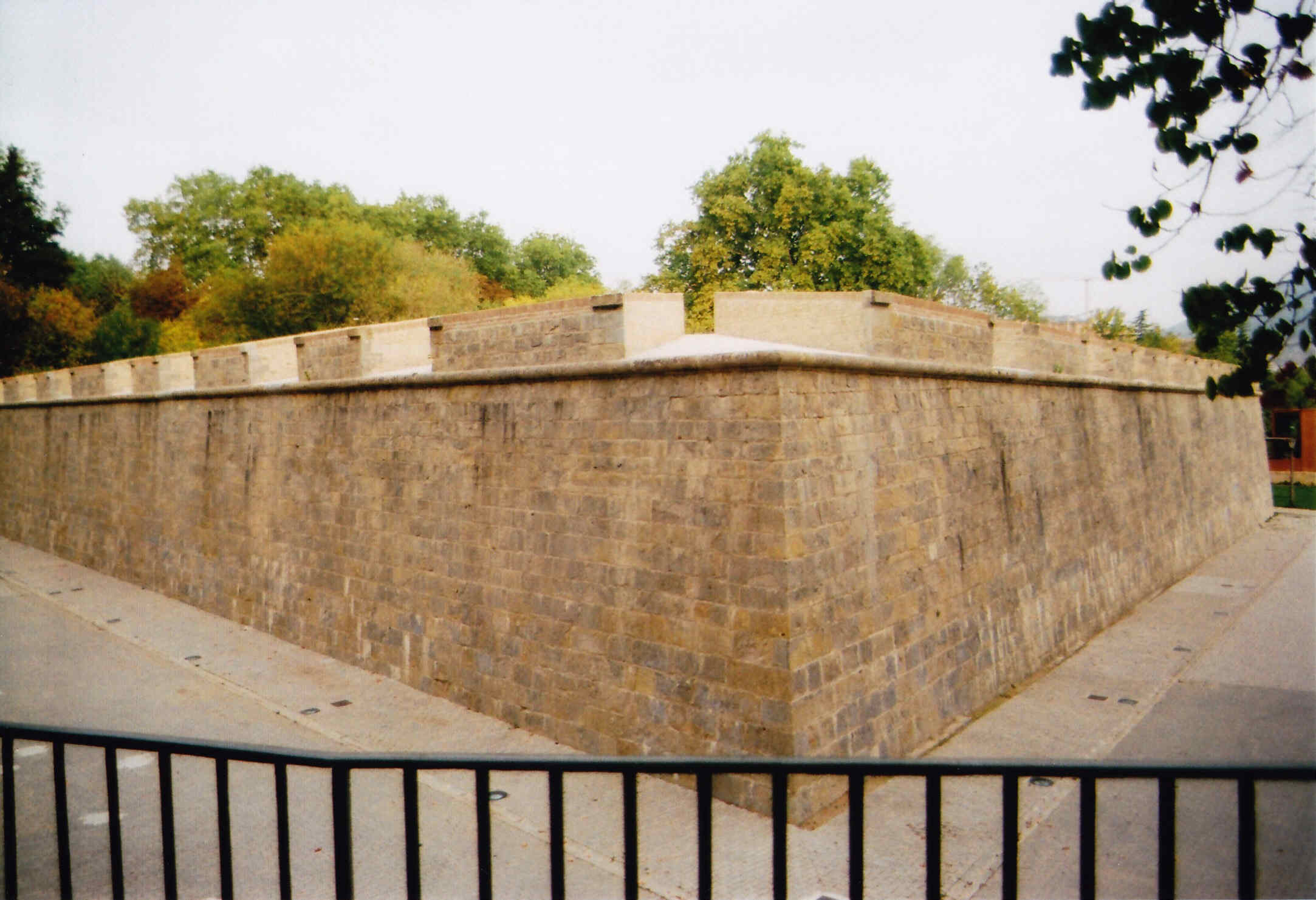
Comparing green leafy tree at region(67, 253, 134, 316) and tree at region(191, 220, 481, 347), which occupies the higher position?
green leafy tree at region(67, 253, 134, 316)

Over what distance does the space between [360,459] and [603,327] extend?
3.72 meters

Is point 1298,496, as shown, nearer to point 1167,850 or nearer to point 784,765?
point 1167,850

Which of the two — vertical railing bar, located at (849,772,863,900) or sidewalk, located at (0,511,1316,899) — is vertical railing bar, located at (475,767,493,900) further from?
sidewalk, located at (0,511,1316,899)

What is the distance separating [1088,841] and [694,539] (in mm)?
4202

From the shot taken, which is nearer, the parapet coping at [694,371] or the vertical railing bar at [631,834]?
the vertical railing bar at [631,834]

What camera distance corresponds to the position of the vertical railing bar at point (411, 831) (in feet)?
6.66

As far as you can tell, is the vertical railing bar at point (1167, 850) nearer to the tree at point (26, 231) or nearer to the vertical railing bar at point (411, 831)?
the vertical railing bar at point (411, 831)

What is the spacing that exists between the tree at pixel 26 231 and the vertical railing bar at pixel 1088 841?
118ft

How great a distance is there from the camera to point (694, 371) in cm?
607

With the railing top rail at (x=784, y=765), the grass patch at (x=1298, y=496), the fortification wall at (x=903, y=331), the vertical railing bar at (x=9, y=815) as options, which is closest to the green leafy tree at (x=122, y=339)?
the fortification wall at (x=903, y=331)

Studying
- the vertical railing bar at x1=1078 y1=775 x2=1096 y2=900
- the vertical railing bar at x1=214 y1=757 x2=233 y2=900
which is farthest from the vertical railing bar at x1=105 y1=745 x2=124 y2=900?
the vertical railing bar at x1=1078 y1=775 x2=1096 y2=900

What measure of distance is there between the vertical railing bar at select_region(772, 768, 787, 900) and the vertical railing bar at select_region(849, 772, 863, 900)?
0.14 metres

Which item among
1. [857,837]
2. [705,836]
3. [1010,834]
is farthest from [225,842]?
[1010,834]

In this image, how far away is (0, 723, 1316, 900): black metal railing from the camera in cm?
179
